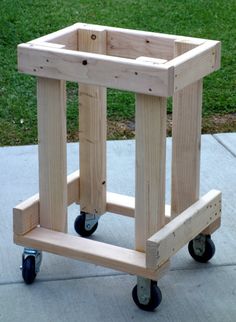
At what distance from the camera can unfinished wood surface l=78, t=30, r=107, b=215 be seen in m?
4.38

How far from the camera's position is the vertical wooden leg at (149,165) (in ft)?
12.7

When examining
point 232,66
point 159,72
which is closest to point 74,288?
point 159,72

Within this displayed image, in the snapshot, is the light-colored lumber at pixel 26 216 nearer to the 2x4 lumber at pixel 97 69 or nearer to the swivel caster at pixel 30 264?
the swivel caster at pixel 30 264

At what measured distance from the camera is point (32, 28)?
7984 millimetres

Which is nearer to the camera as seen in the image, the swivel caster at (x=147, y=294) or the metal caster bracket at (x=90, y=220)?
the swivel caster at (x=147, y=294)

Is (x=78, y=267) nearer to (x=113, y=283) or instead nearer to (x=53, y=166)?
(x=113, y=283)

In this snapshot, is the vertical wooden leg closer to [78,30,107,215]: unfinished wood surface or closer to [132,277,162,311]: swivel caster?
[132,277,162,311]: swivel caster

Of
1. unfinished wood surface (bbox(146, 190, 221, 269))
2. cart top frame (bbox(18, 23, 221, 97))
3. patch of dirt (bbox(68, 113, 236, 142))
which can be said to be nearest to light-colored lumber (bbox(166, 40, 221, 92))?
cart top frame (bbox(18, 23, 221, 97))

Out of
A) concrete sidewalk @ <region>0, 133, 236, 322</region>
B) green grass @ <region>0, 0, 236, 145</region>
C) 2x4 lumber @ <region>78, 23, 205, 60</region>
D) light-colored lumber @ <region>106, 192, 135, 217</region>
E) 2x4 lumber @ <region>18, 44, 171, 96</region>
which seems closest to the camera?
2x4 lumber @ <region>18, 44, 171, 96</region>

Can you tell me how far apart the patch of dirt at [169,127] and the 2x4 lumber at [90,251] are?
1.78 m

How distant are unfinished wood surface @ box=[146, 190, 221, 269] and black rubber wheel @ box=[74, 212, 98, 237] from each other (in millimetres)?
618

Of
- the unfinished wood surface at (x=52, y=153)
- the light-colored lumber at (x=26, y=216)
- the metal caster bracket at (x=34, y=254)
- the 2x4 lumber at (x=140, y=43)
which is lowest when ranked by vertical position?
the metal caster bracket at (x=34, y=254)

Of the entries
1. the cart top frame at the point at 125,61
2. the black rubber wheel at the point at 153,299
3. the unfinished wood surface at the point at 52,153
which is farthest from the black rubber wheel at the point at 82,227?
the cart top frame at the point at 125,61

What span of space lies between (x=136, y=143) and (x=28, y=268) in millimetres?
769
